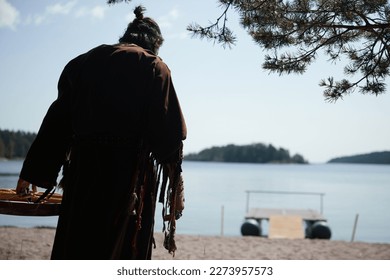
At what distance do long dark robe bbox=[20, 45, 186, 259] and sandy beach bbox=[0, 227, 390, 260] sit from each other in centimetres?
352

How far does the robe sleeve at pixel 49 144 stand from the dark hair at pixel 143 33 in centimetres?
32

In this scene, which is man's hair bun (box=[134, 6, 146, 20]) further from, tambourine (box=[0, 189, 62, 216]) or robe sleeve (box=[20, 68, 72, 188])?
tambourine (box=[0, 189, 62, 216])

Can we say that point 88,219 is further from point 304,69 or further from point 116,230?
point 304,69

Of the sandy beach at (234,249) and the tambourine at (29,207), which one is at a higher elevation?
the tambourine at (29,207)

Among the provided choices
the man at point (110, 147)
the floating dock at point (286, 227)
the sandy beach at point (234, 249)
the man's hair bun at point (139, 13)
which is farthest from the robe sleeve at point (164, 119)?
the floating dock at point (286, 227)

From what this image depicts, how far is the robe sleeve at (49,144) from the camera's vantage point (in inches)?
70.6

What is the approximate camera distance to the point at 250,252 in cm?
670

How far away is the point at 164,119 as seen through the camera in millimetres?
1710

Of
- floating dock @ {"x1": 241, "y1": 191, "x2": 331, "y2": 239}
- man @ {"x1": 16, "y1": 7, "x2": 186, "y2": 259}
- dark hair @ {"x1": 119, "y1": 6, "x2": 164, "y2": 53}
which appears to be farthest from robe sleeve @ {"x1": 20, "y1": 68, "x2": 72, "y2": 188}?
floating dock @ {"x1": 241, "y1": 191, "x2": 331, "y2": 239}

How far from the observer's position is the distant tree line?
4238mm

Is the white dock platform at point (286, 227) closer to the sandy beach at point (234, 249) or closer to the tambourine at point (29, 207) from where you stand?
the sandy beach at point (234, 249)

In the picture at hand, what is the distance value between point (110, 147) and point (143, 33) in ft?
1.67

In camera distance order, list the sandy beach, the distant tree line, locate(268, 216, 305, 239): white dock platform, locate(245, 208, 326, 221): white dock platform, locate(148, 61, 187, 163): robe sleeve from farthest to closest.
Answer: locate(245, 208, 326, 221): white dock platform → locate(268, 216, 305, 239): white dock platform → the sandy beach → the distant tree line → locate(148, 61, 187, 163): robe sleeve
